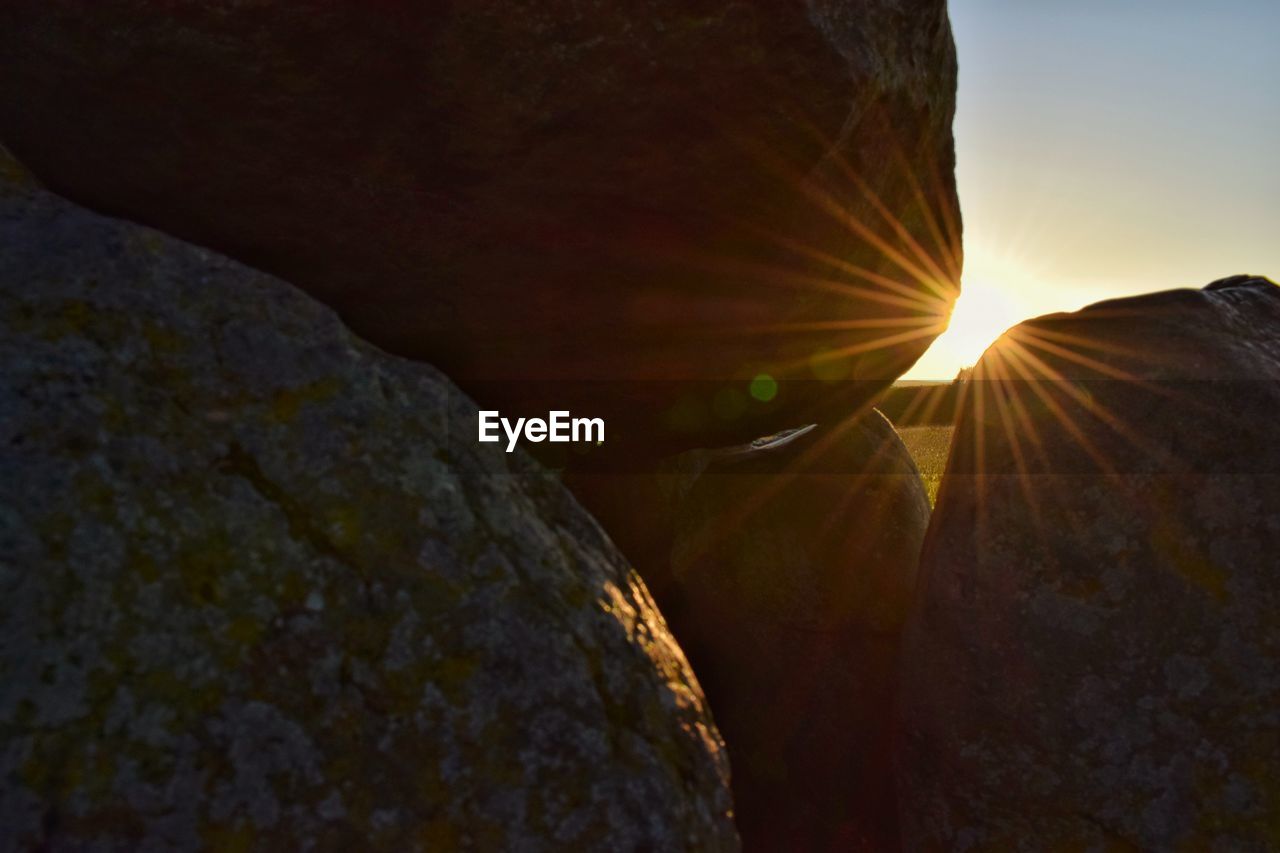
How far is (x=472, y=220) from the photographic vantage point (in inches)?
142

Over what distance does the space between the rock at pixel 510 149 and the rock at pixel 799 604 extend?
193cm

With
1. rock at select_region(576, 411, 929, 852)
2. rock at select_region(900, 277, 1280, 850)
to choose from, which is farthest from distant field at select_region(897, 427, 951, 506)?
rock at select_region(900, 277, 1280, 850)

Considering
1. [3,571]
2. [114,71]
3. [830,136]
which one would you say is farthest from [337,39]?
[3,571]

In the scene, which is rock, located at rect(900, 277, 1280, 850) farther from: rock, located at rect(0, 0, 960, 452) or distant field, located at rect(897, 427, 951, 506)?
distant field, located at rect(897, 427, 951, 506)

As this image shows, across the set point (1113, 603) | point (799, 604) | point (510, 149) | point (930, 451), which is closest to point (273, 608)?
point (510, 149)

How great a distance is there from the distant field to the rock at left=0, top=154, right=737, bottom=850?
24.9ft

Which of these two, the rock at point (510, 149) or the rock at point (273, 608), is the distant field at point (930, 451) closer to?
the rock at point (510, 149)

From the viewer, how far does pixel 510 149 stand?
3379mm

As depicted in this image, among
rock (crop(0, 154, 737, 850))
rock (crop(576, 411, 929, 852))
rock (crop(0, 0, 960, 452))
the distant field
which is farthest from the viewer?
the distant field

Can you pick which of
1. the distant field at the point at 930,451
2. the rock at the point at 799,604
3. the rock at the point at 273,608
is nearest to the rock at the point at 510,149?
the rock at the point at 273,608

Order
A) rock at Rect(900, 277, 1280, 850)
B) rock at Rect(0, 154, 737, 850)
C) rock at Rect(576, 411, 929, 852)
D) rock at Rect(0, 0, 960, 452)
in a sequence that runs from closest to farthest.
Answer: rock at Rect(0, 154, 737, 850) → rock at Rect(0, 0, 960, 452) → rock at Rect(900, 277, 1280, 850) → rock at Rect(576, 411, 929, 852)

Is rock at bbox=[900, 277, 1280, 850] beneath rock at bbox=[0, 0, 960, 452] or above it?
beneath

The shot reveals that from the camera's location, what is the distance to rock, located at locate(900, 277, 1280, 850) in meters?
3.36

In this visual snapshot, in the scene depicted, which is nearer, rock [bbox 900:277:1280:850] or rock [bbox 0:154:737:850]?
rock [bbox 0:154:737:850]
